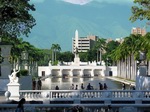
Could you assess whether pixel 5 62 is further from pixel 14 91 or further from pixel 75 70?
pixel 75 70

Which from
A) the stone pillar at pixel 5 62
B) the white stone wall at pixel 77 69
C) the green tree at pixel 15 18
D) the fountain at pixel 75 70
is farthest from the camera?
the fountain at pixel 75 70

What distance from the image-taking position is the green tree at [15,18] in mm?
27672

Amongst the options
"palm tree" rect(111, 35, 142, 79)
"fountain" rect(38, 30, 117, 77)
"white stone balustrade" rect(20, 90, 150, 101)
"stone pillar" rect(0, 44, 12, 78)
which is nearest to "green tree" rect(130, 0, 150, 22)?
"white stone balustrade" rect(20, 90, 150, 101)

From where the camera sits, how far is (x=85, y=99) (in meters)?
24.7

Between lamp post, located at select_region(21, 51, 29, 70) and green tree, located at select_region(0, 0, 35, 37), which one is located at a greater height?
green tree, located at select_region(0, 0, 35, 37)

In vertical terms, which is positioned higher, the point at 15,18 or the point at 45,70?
the point at 15,18

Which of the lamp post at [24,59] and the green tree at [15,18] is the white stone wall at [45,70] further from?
the green tree at [15,18]

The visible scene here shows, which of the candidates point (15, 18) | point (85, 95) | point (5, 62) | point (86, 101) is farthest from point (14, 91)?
point (5, 62)

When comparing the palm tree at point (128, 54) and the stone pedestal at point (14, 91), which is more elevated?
the palm tree at point (128, 54)

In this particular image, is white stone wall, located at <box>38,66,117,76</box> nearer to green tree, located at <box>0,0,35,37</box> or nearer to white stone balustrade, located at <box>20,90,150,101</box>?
green tree, located at <box>0,0,35,37</box>

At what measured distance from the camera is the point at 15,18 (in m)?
31.2

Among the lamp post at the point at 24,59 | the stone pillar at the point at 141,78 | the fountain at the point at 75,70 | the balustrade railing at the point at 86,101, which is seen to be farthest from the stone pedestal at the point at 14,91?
the fountain at the point at 75,70

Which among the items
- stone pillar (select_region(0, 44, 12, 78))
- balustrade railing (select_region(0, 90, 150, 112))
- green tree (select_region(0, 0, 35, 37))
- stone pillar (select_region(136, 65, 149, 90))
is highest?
green tree (select_region(0, 0, 35, 37))

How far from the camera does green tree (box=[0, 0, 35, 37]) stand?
27.7 metres
